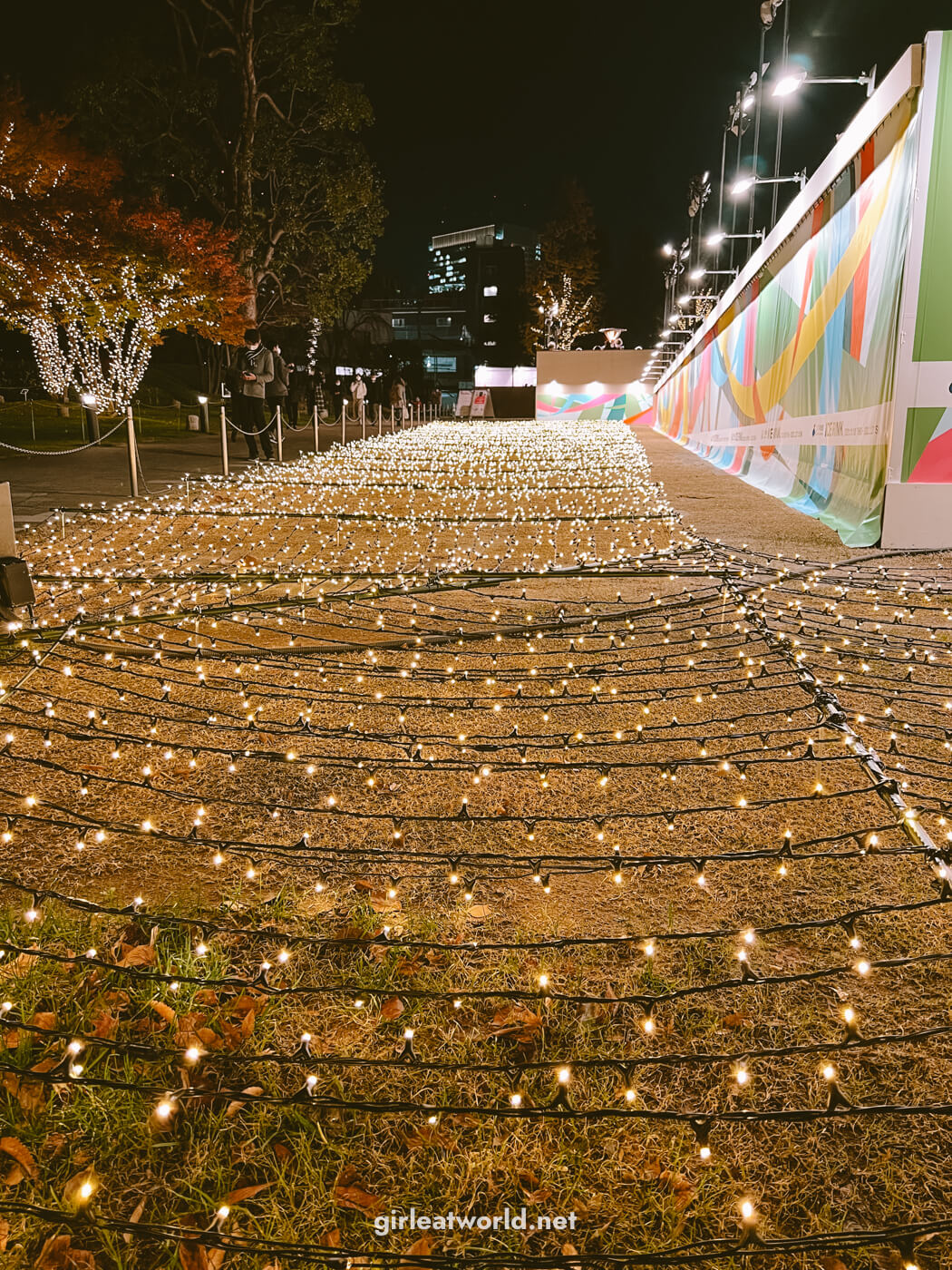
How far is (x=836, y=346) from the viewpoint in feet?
22.1

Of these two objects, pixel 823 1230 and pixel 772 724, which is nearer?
pixel 823 1230

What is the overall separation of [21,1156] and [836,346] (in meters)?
7.26

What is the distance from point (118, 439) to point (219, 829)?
14455 mm

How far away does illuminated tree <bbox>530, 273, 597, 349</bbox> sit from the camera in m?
43.2

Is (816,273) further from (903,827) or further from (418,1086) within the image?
(418,1086)

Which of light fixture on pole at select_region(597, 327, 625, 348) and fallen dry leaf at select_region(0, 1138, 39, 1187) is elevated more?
light fixture on pole at select_region(597, 327, 625, 348)

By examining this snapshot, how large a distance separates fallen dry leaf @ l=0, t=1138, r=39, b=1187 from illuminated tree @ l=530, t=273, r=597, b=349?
→ 149ft

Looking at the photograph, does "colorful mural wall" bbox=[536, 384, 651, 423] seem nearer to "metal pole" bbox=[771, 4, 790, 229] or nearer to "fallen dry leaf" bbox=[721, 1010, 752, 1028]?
"metal pole" bbox=[771, 4, 790, 229]

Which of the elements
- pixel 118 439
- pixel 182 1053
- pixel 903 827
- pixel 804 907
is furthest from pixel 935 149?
pixel 118 439

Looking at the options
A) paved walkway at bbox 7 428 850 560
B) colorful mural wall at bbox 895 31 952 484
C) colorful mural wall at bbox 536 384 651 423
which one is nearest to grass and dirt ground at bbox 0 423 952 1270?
colorful mural wall at bbox 895 31 952 484

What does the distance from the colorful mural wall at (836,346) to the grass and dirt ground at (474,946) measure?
2.66m

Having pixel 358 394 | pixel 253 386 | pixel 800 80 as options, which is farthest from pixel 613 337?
pixel 800 80

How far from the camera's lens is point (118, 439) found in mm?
14859

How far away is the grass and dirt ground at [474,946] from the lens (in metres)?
1.22
